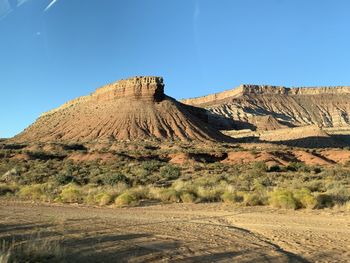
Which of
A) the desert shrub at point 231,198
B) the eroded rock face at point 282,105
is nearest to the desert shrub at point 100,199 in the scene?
the desert shrub at point 231,198

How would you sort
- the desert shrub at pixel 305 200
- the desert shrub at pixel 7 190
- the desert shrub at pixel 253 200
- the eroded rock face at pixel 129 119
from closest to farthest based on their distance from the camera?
the desert shrub at pixel 305 200
the desert shrub at pixel 253 200
the desert shrub at pixel 7 190
the eroded rock face at pixel 129 119


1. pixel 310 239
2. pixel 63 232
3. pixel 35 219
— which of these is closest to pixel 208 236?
pixel 310 239

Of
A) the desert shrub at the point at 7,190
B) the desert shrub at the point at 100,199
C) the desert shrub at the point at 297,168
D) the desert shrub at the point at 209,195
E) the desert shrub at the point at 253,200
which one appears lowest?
the desert shrub at the point at 253,200

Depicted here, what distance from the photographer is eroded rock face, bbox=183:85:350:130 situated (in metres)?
158

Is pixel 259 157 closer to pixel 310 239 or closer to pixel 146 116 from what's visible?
pixel 146 116

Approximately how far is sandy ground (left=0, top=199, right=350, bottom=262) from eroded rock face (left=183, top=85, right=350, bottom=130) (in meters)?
131

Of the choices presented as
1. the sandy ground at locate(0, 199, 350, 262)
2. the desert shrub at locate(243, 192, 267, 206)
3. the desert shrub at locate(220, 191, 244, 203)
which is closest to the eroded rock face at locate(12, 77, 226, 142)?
the desert shrub at locate(220, 191, 244, 203)

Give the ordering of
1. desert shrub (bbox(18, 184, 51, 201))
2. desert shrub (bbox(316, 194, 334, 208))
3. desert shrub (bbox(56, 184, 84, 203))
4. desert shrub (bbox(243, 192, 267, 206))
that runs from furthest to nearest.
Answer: desert shrub (bbox(18, 184, 51, 201))
desert shrub (bbox(56, 184, 84, 203))
desert shrub (bbox(243, 192, 267, 206))
desert shrub (bbox(316, 194, 334, 208))

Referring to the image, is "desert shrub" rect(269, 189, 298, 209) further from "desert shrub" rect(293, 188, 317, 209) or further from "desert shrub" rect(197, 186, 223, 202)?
"desert shrub" rect(197, 186, 223, 202)

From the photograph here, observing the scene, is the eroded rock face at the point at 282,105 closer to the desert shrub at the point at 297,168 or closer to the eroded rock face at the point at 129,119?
the eroded rock face at the point at 129,119

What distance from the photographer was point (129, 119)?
3903 inches

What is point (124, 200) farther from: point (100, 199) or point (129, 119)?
point (129, 119)

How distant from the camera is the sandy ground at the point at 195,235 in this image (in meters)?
9.30

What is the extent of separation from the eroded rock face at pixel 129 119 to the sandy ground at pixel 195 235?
75.5m
